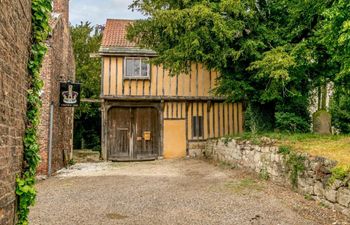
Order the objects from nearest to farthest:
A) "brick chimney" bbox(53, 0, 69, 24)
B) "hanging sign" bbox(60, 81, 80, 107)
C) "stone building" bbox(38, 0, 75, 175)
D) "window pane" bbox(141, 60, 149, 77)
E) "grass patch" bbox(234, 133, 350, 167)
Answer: "grass patch" bbox(234, 133, 350, 167)
"stone building" bbox(38, 0, 75, 175)
"hanging sign" bbox(60, 81, 80, 107)
"brick chimney" bbox(53, 0, 69, 24)
"window pane" bbox(141, 60, 149, 77)

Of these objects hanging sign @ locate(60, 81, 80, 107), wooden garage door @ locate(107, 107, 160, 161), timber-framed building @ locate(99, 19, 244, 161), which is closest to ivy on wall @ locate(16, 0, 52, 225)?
hanging sign @ locate(60, 81, 80, 107)

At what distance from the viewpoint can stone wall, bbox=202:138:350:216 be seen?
5.93 metres

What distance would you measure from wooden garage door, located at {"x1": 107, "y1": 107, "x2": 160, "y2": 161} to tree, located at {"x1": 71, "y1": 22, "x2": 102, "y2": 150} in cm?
613

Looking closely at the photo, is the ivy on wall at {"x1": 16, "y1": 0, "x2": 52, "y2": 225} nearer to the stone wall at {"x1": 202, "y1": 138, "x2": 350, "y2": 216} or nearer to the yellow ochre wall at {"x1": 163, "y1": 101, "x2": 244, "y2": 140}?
the stone wall at {"x1": 202, "y1": 138, "x2": 350, "y2": 216}

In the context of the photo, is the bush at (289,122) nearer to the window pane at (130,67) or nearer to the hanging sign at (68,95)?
the hanging sign at (68,95)

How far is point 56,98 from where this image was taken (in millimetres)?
12344

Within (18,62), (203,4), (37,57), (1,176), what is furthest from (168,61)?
(1,176)

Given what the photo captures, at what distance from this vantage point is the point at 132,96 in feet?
54.1

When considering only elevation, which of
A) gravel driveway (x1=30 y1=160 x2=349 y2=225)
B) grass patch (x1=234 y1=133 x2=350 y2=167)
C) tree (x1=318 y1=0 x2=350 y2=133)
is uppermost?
tree (x1=318 y1=0 x2=350 y2=133)

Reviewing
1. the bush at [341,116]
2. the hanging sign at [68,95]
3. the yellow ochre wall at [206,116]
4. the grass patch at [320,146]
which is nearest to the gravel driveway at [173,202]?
the grass patch at [320,146]

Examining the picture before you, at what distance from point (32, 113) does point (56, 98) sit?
27.6 feet

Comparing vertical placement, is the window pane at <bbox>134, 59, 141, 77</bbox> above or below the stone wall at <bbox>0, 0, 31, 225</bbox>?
above

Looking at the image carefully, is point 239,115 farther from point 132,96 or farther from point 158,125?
point 132,96

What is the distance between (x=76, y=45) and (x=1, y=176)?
74.0 ft
